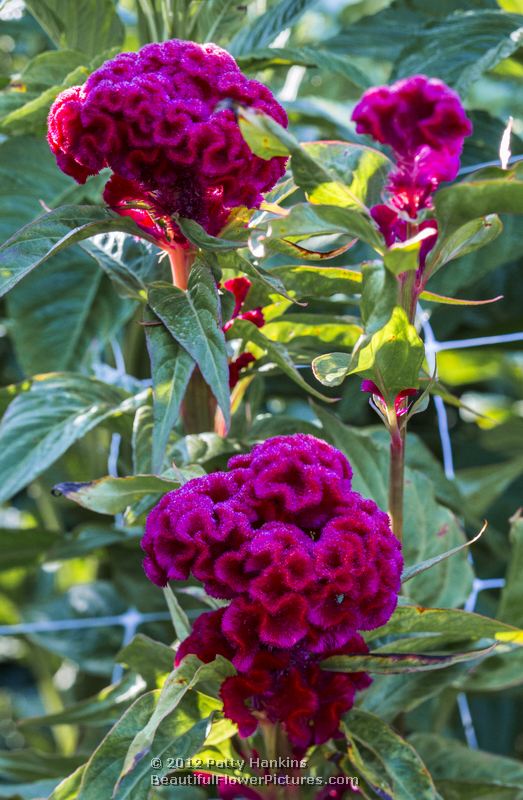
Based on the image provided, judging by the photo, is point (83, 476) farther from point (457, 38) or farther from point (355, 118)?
point (355, 118)

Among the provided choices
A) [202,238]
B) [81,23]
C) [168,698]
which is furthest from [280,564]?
[81,23]

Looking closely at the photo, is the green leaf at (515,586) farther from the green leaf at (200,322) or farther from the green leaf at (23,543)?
the green leaf at (23,543)

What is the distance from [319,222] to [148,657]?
0.42m

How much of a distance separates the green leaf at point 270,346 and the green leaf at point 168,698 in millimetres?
199

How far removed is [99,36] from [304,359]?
18.1 inches

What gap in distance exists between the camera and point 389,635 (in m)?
0.81

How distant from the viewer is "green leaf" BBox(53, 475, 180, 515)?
704mm

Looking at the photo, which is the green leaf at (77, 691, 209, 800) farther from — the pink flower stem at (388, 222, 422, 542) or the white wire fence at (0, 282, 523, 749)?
the white wire fence at (0, 282, 523, 749)

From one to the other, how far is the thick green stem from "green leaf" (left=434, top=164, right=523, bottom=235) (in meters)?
0.17

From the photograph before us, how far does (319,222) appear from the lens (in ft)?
1.93

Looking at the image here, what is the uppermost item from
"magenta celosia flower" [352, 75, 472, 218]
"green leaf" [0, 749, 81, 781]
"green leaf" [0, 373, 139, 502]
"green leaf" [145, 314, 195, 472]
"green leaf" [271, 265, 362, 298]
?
"magenta celosia flower" [352, 75, 472, 218]

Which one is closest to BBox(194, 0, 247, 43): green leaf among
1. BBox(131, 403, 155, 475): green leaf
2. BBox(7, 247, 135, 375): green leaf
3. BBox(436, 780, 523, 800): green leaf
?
BBox(7, 247, 135, 375): green leaf

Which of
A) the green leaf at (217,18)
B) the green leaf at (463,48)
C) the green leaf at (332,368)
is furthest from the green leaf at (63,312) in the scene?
the green leaf at (332,368)

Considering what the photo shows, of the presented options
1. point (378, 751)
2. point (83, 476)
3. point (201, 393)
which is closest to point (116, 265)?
point (201, 393)
